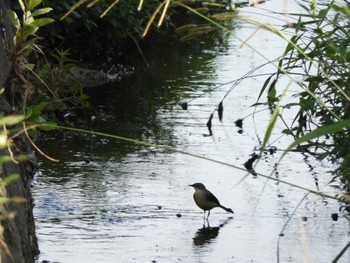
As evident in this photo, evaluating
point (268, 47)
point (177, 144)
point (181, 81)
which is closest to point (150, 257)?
point (177, 144)

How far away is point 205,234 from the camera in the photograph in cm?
686

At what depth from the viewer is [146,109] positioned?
10.5 metres

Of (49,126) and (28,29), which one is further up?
(28,29)

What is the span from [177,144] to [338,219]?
88.9 inches

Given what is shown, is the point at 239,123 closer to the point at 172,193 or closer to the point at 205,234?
the point at 172,193

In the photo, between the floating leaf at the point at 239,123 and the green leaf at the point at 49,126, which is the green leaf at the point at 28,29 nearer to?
the green leaf at the point at 49,126

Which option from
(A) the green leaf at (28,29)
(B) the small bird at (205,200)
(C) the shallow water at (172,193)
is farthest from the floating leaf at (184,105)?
(A) the green leaf at (28,29)

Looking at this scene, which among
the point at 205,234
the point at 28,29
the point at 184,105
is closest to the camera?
the point at 28,29

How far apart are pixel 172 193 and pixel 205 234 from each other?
32.0 inches

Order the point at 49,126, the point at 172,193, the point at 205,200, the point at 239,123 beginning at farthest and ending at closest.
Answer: the point at 239,123 → the point at 172,193 → the point at 205,200 → the point at 49,126

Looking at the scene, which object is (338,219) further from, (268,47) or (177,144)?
(268,47)

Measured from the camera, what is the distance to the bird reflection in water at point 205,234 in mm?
6730

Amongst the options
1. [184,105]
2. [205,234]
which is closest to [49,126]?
[205,234]

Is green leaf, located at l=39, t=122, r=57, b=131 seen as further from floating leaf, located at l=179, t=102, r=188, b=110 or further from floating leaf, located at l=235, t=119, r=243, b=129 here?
floating leaf, located at l=179, t=102, r=188, b=110
